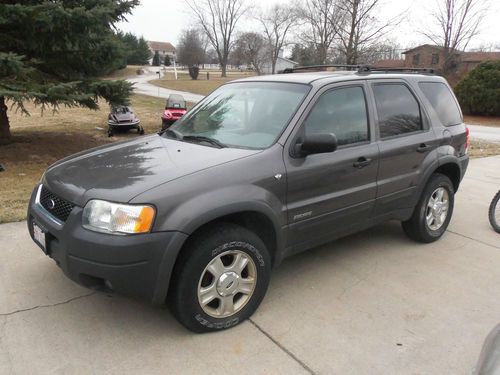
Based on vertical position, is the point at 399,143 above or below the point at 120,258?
above

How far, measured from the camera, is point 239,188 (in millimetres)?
3004

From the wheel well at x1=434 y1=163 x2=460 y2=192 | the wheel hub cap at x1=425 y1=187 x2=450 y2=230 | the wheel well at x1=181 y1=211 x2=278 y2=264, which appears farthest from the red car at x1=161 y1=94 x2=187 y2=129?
the wheel well at x1=181 y1=211 x2=278 y2=264

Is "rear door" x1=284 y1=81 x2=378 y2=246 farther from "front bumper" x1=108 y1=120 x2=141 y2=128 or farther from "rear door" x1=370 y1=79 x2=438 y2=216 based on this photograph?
"front bumper" x1=108 y1=120 x2=141 y2=128

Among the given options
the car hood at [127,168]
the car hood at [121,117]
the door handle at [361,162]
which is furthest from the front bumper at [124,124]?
the door handle at [361,162]

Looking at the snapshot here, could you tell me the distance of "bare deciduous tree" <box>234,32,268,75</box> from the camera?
64.2m

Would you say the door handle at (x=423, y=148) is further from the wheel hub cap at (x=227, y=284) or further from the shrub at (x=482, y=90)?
the shrub at (x=482, y=90)

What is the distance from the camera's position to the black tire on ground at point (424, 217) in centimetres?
461

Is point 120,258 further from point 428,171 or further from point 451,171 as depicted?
point 451,171

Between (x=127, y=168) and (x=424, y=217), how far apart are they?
3.17 meters

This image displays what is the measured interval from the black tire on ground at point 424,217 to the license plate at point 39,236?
11.6 ft

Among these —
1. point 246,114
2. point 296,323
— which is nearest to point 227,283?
point 296,323

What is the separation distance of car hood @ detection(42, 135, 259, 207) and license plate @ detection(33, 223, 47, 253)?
300 mm

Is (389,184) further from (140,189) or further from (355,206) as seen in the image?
(140,189)

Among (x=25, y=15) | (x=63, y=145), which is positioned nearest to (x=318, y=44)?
(x=63, y=145)
